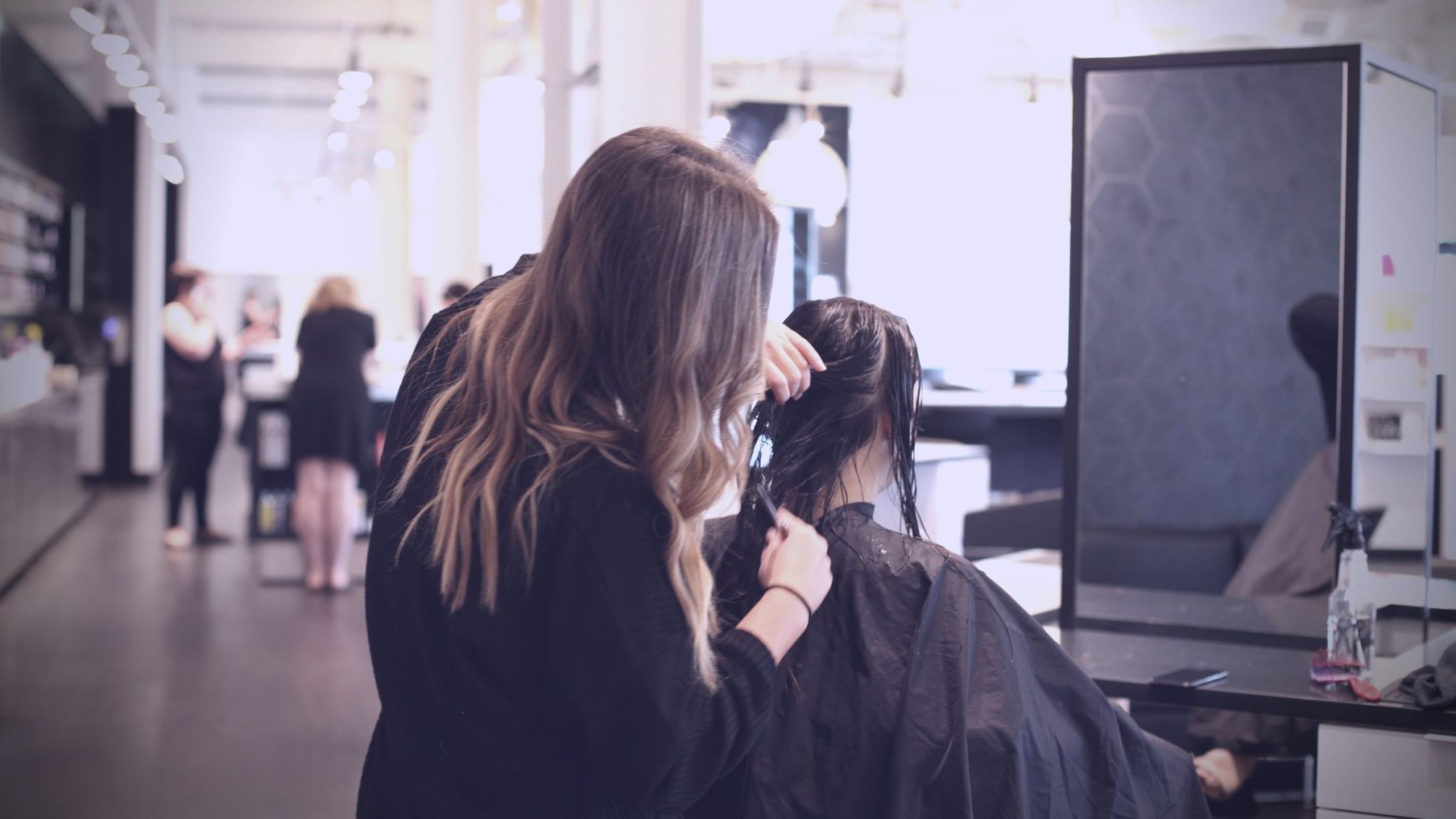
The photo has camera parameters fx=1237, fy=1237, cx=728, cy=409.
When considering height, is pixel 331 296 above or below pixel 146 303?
below

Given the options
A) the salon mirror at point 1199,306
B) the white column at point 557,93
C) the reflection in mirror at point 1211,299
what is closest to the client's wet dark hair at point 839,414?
the white column at point 557,93

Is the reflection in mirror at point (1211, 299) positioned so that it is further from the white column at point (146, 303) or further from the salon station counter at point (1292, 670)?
the white column at point (146, 303)

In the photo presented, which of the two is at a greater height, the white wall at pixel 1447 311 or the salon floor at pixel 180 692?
the white wall at pixel 1447 311

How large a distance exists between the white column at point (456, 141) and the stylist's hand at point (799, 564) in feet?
16.4

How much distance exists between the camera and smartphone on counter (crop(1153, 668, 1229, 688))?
188 cm

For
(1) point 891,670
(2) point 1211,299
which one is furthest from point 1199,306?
(1) point 891,670

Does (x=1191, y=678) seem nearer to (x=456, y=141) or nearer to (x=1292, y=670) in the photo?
(x=1292, y=670)

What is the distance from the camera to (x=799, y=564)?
124cm

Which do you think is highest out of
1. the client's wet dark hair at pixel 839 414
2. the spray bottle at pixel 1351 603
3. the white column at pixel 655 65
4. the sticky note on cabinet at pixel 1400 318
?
the white column at pixel 655 65

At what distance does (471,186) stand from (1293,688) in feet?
16.5

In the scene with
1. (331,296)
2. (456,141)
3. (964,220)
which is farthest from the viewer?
(964,220)

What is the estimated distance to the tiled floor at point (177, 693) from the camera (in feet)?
10.7

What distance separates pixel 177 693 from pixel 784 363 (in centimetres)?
353

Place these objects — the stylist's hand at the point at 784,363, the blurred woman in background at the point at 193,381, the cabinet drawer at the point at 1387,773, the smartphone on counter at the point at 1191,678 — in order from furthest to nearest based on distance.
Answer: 1. the blurred woman in background at the point at 193,381
2. the smartphone on counter at the point at 1191,678
3. the cabinet drawer at the point at 1387,773
4. the stylist's hand at the point at 784,363
